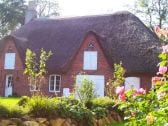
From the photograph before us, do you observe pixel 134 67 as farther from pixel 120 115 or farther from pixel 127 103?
pixel 127 103

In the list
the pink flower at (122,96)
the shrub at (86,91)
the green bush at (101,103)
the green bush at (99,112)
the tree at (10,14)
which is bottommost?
the green bush at (99,112)

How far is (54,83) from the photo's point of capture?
3288cm

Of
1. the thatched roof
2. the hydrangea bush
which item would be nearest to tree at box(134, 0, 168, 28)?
the thatched roof

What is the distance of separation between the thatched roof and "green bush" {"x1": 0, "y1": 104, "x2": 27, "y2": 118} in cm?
2041

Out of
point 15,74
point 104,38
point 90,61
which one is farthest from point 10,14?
point 90,61

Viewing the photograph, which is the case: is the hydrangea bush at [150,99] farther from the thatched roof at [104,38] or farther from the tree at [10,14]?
the tree at [10,14]

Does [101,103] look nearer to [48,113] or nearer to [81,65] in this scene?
[48,113]

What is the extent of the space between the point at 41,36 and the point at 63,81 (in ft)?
19.5

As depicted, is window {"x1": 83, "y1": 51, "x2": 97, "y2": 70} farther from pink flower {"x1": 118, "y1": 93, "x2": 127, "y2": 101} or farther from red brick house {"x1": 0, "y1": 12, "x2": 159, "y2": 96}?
pink flower {"x1": 118, "y1": 93, "x2": 127, "y2": 101}

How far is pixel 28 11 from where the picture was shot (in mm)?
42156

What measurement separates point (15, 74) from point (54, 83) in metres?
3.70

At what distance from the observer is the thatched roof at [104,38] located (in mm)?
31277

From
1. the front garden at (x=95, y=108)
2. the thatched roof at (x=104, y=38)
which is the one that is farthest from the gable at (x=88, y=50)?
the front garden at (x=95, y=108)

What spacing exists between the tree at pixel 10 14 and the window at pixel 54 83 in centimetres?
2029
